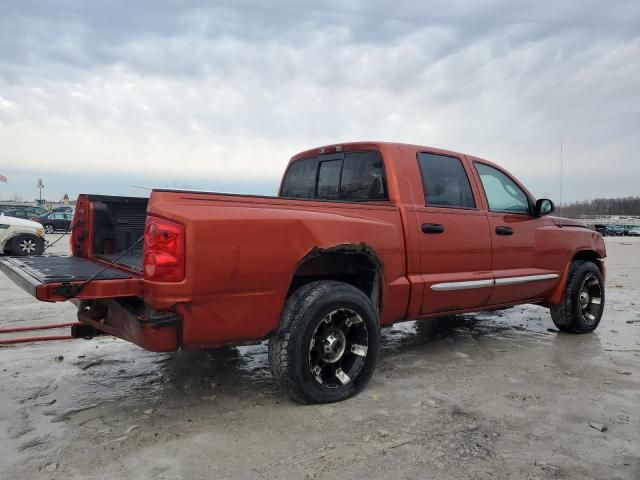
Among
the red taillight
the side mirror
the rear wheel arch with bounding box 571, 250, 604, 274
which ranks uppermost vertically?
the side mirror

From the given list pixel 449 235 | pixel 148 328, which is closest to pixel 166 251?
pixel 148 328

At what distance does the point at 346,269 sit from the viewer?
3742 mm

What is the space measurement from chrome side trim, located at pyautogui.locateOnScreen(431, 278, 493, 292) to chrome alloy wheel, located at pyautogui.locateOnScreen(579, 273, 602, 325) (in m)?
1.90

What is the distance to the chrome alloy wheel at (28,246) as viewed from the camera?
1319cm

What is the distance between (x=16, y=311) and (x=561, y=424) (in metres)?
6.40

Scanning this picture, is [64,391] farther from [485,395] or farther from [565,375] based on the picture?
[565,375]

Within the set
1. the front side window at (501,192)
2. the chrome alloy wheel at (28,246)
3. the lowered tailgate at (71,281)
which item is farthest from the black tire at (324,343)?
the chrome alloy wheel at (28,246)

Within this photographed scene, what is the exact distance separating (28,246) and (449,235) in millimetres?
12626

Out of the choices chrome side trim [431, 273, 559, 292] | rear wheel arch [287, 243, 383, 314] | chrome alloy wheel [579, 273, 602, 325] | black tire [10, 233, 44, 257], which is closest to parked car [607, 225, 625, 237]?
chrome alloy wheel [579, 273, 602, 325]

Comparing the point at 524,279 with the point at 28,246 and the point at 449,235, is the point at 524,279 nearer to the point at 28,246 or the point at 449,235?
the point at 449,235

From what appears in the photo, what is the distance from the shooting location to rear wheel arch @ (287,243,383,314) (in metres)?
3.49

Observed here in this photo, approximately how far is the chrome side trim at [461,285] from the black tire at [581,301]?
1.55 meters

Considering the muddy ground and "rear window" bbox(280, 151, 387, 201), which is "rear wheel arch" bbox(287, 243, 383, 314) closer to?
"rear window" bbox(280, 151, 387, 201)

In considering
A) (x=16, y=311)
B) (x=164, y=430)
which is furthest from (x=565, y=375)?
(x=16, y=311)
